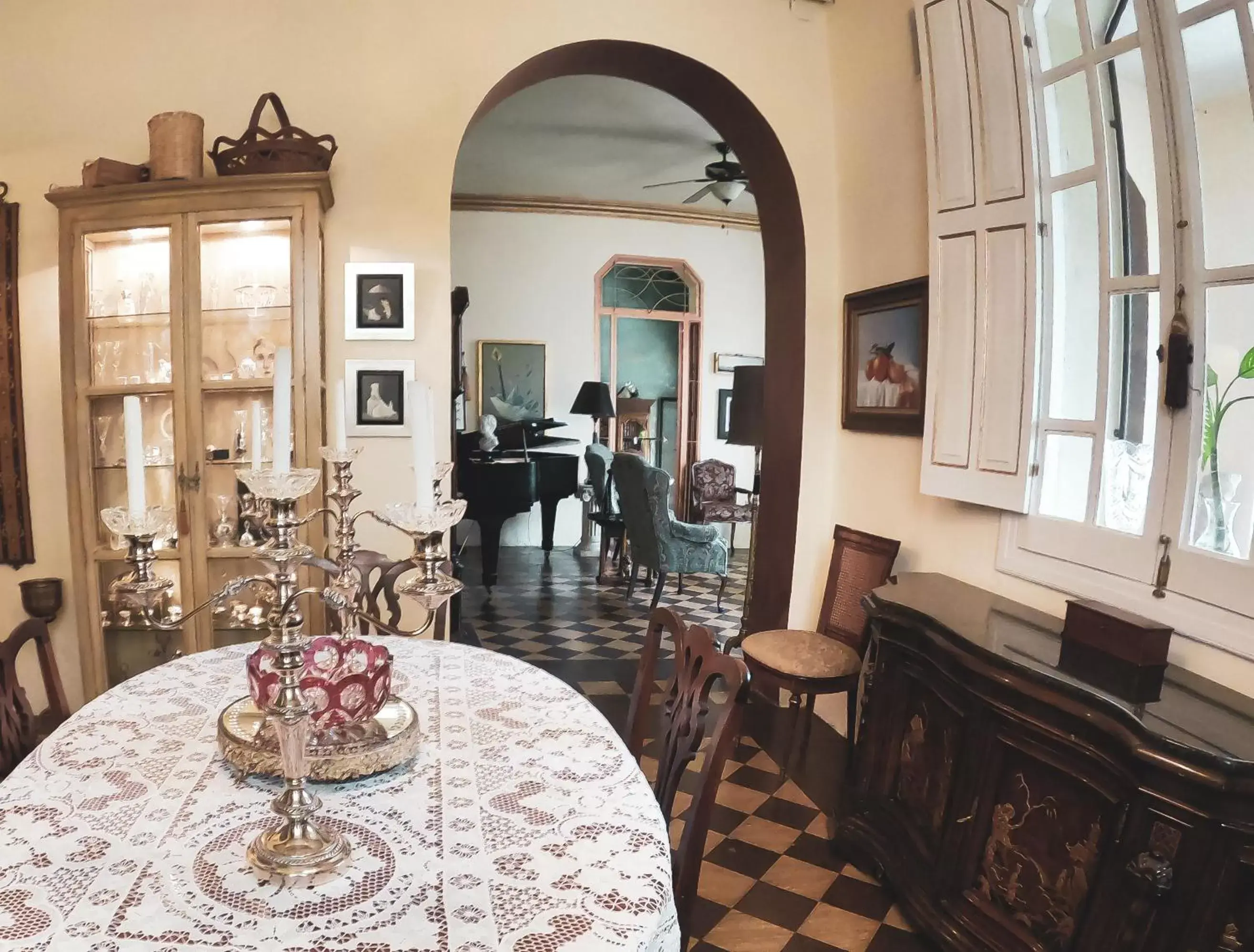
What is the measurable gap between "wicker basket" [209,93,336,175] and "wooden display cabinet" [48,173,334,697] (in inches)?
2.7

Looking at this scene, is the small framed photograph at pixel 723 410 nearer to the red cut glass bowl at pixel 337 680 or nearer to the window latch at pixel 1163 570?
the window latch at pixel 1163 570

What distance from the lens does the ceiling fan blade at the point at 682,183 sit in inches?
227

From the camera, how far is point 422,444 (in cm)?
114

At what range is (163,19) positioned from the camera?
115 inches

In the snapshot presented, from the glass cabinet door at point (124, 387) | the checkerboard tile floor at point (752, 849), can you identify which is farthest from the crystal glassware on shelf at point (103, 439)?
the checkerboard tile floor at point (752, 849)

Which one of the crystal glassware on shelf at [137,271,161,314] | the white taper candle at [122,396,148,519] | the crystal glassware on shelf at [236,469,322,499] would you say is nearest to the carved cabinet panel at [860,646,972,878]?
the crystal glassware on shelf at [236,469,322,499]

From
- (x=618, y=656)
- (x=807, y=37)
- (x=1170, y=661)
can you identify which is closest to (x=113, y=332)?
(x=618, y=656)

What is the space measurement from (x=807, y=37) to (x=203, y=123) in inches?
99.1

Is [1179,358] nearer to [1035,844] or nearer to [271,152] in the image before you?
[1035,844]

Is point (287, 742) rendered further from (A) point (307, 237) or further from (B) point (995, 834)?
(A) point (307, 237)

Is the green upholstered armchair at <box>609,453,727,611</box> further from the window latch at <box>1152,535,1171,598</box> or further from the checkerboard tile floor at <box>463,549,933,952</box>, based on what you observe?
the window latch at <box>1152,535,1171,598</box>

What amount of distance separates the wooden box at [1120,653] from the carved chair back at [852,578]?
39.1 inches

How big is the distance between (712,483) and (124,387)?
188 inches

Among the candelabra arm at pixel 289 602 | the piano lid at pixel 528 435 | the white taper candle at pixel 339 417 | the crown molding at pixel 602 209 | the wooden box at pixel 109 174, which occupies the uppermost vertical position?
the crown molding at pixel 602 209
